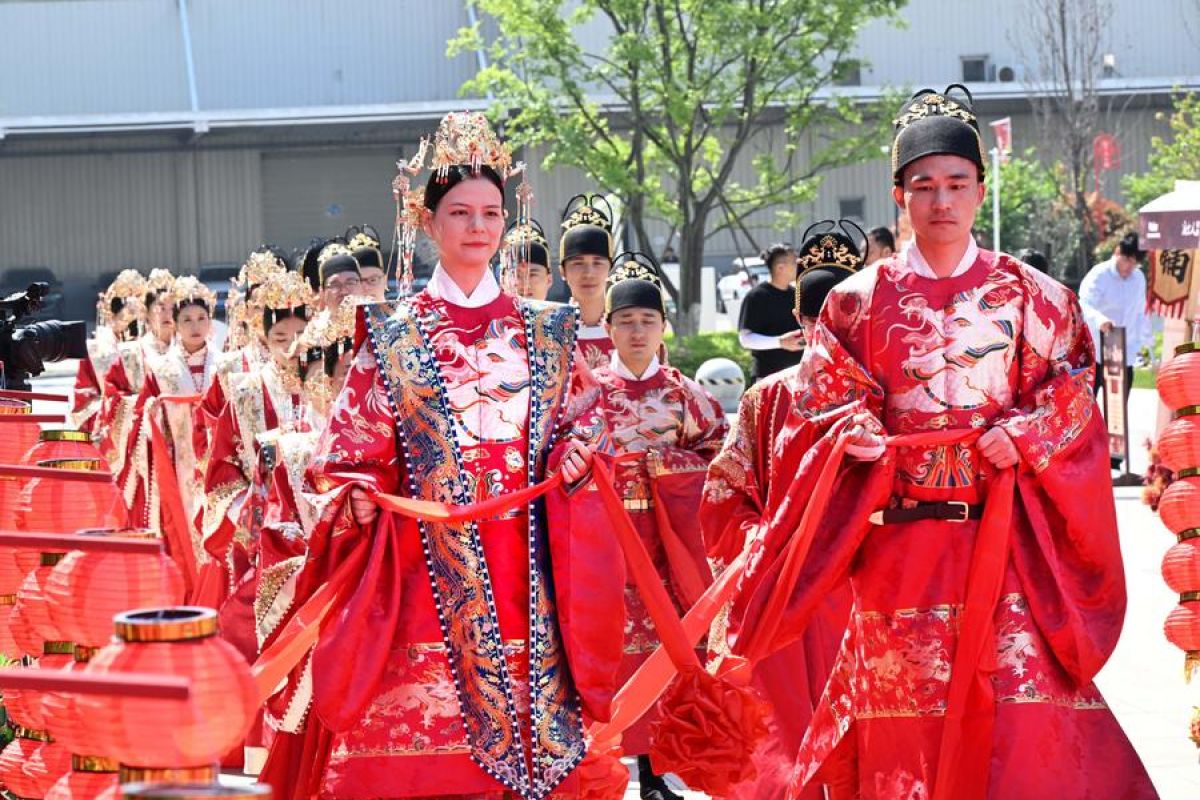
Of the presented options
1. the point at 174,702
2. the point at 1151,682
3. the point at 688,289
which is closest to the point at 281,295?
the point at 1151,682

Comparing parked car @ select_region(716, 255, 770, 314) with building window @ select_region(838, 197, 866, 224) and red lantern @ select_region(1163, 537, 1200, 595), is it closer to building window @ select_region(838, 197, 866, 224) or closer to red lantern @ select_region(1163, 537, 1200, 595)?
building window @ select_region(838, 197, 866, 224)

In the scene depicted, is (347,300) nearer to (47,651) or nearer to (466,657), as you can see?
(466,657)

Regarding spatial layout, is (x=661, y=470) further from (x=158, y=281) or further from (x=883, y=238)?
(x=158, y=281)

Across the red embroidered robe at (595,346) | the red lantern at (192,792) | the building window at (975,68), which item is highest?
the building window at (975,68)

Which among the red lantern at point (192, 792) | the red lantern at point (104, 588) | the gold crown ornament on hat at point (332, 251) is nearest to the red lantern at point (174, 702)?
the red lantern at point (192, 792)

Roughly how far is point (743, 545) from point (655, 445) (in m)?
1.09

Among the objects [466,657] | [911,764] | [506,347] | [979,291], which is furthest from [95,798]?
[979,291]

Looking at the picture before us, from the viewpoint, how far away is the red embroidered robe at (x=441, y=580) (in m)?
5.06

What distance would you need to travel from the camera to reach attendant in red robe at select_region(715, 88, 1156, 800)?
17.0 feet

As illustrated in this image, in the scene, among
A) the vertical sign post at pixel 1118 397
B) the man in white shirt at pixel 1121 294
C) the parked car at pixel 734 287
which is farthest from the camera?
the parked car at pixel 734 287

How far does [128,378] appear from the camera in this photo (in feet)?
37.2

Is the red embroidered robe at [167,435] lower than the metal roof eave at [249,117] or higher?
lower

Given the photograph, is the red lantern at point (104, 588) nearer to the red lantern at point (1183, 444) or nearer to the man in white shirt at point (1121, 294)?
the red lantern at point (1183, 444)

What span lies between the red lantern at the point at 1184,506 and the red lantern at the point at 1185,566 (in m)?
0.05
